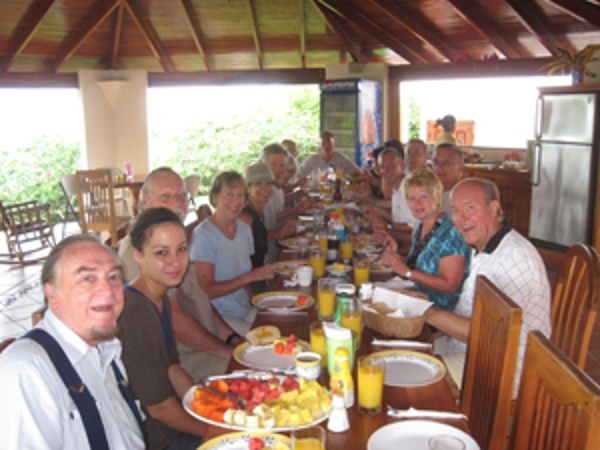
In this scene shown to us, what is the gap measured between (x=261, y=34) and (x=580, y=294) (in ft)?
28.3

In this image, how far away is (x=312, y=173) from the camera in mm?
7941

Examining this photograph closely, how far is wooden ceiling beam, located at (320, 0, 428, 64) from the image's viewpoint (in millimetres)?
9406

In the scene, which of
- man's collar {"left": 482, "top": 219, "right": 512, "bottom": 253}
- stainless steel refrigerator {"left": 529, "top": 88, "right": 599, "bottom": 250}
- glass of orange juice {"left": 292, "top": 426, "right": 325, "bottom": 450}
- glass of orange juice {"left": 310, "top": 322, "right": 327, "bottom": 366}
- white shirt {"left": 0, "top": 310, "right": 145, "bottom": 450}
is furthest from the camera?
stainless steel refrigerator {"left": 529, "top": 88, "right": 599, "bottom": 250}

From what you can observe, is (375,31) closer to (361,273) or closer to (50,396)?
(361,273)

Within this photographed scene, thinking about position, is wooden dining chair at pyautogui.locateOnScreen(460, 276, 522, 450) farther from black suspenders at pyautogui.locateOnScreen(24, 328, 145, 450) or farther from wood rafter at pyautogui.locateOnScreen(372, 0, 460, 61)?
wood rafter at pyautogui.locateOnScreen(372, 0, 460, 61)

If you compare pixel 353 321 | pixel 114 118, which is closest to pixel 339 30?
pixel 114 118

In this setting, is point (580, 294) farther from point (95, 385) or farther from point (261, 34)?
point (261, 34)

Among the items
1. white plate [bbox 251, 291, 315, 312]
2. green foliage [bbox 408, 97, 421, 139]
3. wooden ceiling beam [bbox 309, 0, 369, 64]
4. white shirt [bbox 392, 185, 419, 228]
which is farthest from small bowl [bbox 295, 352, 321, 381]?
green foliage [bbox 408, 97, 421, 139]

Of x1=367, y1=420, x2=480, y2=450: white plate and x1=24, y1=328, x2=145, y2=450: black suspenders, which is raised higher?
x1=24, y1=328, x2=145, y2=450: black suspenders

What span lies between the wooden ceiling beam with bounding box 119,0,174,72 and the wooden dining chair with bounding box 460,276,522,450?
8.44 meters

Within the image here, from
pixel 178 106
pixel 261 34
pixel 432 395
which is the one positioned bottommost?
pixel 432 395

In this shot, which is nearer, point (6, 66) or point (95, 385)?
point (95, 385)

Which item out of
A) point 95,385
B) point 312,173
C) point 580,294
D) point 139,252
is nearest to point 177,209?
point 139,252

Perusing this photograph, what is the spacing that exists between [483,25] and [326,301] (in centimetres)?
664
